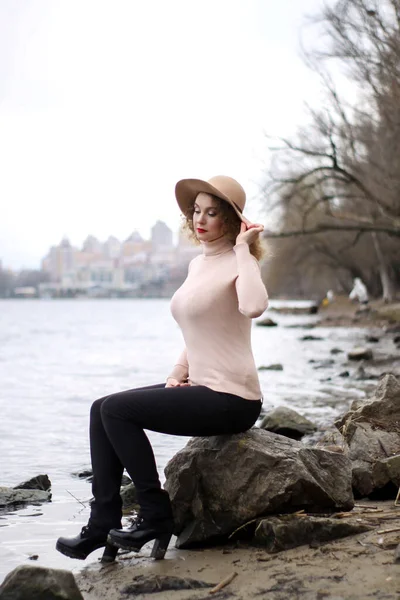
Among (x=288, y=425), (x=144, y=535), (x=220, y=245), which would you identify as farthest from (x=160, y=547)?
(x=288, y=425)

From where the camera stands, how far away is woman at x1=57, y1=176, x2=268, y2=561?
4254 millimetres

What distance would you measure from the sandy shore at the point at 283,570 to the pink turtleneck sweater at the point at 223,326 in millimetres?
833

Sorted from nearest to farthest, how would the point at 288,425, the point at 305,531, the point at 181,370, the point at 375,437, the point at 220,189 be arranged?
the point at 305,531
the point at 220,189
the point at 181,370
the point at 375,437
the point at 288,425

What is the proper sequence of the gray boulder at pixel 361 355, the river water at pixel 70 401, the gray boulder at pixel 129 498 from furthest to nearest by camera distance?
the gray boulder at pixel 361 355, the gray boulder at pixel 129 498, the river water at pixel 70 401

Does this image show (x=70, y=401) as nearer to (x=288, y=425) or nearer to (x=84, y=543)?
(x=288, y=425)

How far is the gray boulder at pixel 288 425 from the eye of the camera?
27.6 feet

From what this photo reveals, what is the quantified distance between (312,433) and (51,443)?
116 inches

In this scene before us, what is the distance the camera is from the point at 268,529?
4.25m

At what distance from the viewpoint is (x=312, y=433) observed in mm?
8406

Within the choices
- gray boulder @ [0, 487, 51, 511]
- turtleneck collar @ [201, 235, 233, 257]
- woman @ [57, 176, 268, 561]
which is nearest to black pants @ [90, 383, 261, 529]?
woman @ [57, 176, 268, 561]

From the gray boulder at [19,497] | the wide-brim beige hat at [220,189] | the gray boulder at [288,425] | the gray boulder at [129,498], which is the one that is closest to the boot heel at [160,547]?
the gray boulder at [129,498]

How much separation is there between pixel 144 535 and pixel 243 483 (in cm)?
60

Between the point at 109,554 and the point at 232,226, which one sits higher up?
the point at 232,226

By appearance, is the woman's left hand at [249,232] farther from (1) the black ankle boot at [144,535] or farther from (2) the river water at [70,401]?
(2) the river water at [70,401]
